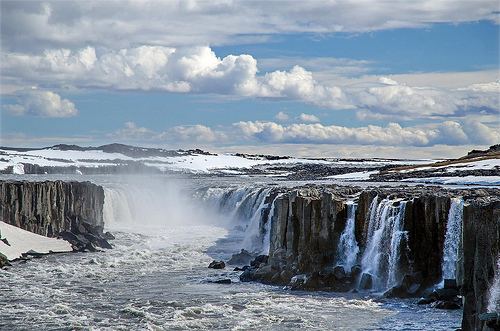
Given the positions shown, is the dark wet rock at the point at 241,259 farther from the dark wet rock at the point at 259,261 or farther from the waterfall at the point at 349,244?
the waterfall at the point at 349,244

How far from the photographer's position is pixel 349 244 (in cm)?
4672

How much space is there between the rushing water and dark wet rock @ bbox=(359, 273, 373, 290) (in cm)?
142

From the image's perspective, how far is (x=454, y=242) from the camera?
41.6m

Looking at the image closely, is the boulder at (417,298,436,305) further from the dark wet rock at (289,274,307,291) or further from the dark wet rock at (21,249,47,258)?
the dark wet rock at (21,249,47,258)

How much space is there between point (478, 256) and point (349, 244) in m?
19.6

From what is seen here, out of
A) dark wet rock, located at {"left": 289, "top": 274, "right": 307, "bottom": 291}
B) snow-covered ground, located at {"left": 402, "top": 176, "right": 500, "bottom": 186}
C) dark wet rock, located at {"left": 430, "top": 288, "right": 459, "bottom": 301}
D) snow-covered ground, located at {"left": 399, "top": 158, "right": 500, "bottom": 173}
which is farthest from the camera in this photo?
snow-covered ground, located at {"left": 399, "top": 158, "right": 500, "bottom": 173}

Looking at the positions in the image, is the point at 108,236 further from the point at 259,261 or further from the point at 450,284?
the point at 450,284

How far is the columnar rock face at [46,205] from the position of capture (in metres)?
65.2

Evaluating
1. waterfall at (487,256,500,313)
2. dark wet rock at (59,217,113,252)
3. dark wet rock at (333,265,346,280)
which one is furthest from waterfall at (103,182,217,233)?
waterfall at (487,256,500,313)

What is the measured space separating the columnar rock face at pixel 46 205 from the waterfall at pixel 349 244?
96.9 feet

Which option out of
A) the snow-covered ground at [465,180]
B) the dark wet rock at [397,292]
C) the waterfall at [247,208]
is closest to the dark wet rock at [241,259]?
the waterfall at [247,208]

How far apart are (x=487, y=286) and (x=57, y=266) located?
34579mm

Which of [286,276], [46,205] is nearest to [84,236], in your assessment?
[46,205]

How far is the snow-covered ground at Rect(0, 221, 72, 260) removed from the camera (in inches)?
2271
